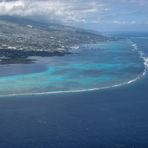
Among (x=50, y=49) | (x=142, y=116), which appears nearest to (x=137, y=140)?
(x=142, y=116)

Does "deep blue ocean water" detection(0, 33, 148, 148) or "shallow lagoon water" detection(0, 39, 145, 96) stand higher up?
"shallow lagoon water" detection(0, 39, 145, 96)

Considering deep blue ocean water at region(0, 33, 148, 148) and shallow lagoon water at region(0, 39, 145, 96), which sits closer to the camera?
deep blue ocean water at region(0, 33, 148, 148)

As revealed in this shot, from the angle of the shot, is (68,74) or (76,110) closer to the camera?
(76,110)

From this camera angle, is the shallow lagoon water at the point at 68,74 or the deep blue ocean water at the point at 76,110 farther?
the shallow lagoon water at the point at 68,74

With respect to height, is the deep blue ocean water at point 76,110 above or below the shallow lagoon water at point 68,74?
below
